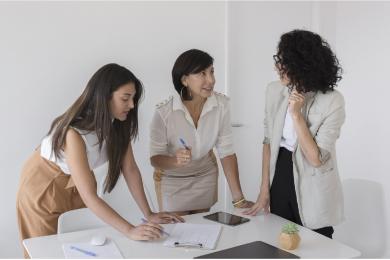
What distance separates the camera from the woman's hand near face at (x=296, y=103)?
1791 mm

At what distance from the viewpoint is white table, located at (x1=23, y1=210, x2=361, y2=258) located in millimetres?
1475

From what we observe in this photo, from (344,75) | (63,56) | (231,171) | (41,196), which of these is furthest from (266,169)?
(344,75)

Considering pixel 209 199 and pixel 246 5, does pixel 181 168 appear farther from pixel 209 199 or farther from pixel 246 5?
pixel 246 5

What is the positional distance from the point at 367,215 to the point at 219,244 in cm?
122

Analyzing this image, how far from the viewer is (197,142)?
7.22ft

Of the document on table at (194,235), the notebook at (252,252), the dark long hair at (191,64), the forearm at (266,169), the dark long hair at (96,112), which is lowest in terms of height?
the document on table at (194,235)

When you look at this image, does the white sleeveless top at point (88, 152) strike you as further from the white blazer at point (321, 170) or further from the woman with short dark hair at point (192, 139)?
the white blazer at point (321, 170)

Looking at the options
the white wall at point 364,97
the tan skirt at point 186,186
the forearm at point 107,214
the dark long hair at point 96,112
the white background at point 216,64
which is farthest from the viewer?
the white wall at point 364,97

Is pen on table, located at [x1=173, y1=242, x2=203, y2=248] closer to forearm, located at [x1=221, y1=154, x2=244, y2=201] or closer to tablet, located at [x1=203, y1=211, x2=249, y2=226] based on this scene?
tablet, located at [x1=203, y1=211, x2=249, y2=226]

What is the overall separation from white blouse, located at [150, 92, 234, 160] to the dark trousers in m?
0.36

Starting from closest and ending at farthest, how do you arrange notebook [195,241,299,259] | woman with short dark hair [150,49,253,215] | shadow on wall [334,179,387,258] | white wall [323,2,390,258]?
notebook [195,241,299,259]
woman with short dark hair [150,49,253,215]
shadow on wall [334,179,387,258]
white wall [323,2,390,258]

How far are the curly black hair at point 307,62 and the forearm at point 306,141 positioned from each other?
143 millimetres

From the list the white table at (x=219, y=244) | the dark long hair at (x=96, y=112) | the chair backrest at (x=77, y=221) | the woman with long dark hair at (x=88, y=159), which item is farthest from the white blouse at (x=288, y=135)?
the chair backrest at (x=77, y=221)

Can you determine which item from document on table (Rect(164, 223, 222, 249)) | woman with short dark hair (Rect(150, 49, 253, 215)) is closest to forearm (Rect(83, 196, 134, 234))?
document on table (Rect(164, 223, 222, 249))
